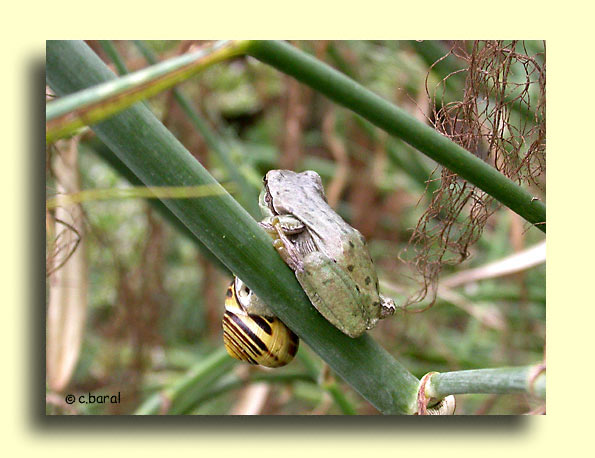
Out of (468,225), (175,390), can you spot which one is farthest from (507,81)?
(175,390)

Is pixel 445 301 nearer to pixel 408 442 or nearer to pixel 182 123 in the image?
pixel 408 442

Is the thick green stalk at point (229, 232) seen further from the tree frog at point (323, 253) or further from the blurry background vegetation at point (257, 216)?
the blurry background vegetation at point (257, 216)

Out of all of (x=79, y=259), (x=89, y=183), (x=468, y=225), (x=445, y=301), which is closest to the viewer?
(x=468, y=225)

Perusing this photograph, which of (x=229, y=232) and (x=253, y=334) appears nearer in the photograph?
(x=229, y=232)

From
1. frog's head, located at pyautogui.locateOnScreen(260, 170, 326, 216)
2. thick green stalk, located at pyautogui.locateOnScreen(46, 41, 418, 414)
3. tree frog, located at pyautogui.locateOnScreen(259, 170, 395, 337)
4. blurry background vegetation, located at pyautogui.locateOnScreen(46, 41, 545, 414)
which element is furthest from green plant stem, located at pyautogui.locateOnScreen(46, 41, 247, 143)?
blurry background vegetation, located at pyautogui.locateOnScreen(46, 41, 545, 414)

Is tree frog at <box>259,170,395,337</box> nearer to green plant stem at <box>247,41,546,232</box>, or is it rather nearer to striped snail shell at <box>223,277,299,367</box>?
striped snail shell at <box>223,277,299,367</box>

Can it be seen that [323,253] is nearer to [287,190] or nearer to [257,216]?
[287,190]

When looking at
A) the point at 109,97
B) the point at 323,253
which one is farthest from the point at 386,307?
the point at 109,97
